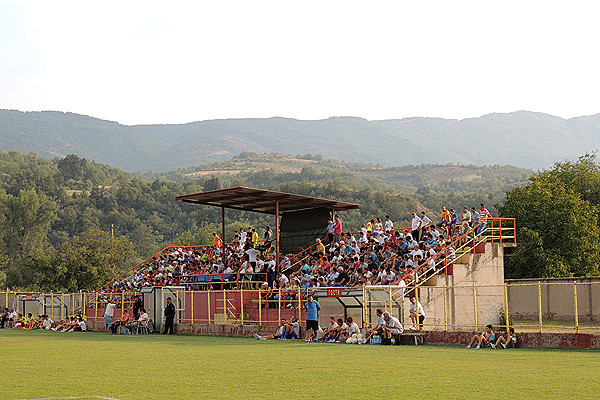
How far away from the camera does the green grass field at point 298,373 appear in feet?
35.8

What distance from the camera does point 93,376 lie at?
44.0 ft

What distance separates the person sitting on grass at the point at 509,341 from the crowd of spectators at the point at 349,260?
21.5 ft

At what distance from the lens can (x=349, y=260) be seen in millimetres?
32500

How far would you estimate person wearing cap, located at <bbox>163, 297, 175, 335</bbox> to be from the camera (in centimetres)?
3027

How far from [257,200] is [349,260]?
6108mm

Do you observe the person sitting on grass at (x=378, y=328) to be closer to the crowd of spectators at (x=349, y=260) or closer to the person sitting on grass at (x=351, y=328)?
the person sitting on grass at (x=351, y=328)

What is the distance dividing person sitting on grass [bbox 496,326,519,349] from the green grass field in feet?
3.17

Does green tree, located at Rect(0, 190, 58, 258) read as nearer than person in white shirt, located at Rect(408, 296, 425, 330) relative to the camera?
No

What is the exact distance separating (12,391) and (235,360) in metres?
6.41

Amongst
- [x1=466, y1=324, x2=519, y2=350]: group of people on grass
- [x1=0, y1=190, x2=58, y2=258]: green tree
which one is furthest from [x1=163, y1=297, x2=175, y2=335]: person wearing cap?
[x1=0, y1=190, x2=58, y2=258]: green tree

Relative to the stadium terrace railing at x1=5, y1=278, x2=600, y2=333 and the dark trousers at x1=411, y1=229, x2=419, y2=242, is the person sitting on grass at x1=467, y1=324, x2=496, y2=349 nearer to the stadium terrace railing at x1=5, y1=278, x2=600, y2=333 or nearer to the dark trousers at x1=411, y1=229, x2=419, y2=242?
the stadium terrace railing at x1=5, y1=278, x2=600, y2=333

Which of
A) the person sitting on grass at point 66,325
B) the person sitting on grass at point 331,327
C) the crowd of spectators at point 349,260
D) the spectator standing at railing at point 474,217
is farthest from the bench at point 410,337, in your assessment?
the person sitting on grass at point 66,325

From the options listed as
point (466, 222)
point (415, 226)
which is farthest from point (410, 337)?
point (466, 222)

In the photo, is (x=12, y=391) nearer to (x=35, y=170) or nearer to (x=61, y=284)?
(x=61, y=284)
